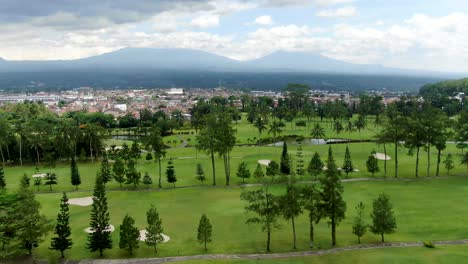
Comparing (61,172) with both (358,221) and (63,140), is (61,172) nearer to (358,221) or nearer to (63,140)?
(63,140)

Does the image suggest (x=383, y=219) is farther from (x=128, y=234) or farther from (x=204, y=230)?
(x=128, y=234)

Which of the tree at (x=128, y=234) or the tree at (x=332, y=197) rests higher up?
the tree at (x=332, y=197)

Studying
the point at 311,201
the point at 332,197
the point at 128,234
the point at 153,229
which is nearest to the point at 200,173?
the point at 153,229

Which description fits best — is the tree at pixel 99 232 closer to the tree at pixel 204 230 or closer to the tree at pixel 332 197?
the tree at pixel 204 230

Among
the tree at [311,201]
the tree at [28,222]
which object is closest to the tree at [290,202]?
the tree at [311,201]

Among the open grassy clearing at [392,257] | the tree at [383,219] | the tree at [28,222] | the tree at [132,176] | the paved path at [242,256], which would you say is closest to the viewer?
the open grassy clearing at [392,257]

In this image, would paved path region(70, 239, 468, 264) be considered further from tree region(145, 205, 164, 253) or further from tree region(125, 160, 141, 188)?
tree region(125, 160, 141, 188)
